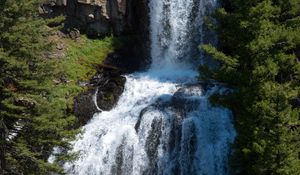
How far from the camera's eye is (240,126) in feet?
65.2

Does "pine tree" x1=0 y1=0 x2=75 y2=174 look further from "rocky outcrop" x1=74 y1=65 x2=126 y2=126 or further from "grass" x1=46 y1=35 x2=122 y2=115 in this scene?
"grass" x1=46 y1=35 x2=122 y2=115

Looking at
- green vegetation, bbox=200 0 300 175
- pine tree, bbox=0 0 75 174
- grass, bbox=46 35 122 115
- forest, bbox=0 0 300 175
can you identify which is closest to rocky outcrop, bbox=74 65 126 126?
grass, bbox=46 35 122 115

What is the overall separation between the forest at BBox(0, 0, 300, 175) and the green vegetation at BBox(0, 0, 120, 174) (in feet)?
0.12

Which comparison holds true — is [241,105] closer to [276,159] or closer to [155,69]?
[276,159]

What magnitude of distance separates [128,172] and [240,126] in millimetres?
6808

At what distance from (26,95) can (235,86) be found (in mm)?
7689

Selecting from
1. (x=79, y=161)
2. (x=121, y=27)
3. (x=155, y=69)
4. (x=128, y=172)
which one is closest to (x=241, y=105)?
(x=128, y=172)

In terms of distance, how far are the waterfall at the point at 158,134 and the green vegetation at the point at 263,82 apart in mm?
3831

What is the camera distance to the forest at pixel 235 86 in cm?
1859

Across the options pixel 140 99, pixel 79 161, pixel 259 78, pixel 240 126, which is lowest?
pixel 79 161

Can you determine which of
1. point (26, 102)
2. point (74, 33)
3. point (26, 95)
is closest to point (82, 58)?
point (74, 33)

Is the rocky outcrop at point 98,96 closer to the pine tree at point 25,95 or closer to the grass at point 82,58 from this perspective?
the grass at point 82,58

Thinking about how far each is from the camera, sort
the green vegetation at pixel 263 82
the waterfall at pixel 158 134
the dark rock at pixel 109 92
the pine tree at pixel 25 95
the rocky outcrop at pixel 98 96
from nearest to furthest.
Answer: the green vegetation at pixel 263 82
the pine tree at pixel 25 95
the waterfall at pixel 158 134
the rocky outcrop at pixel 98 96
the dark rock at pixel 109 92

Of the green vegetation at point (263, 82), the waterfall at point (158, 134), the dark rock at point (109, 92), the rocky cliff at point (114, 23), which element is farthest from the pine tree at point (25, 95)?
the rocky cliff at point (114, 23)
